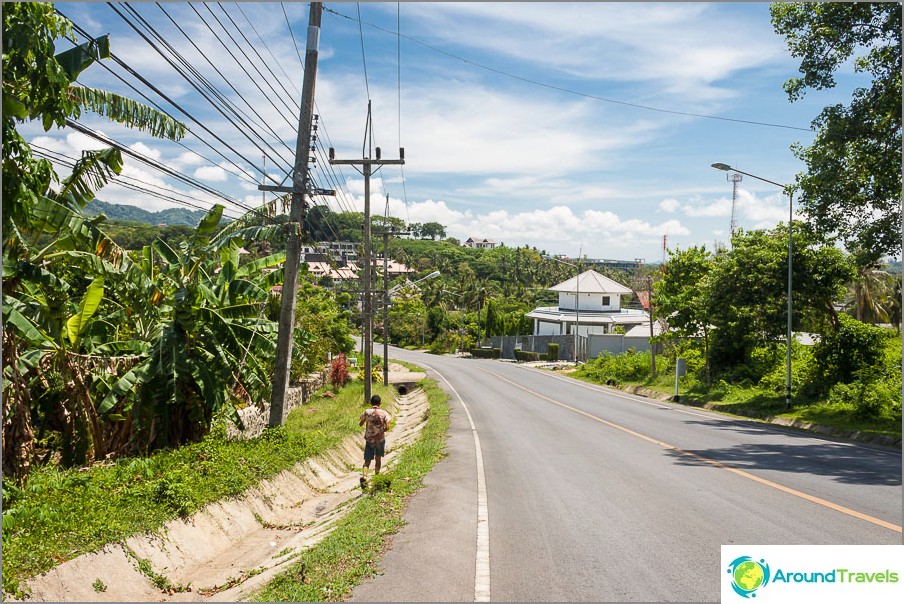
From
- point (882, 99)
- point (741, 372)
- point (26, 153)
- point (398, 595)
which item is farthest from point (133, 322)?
point (741, 372)

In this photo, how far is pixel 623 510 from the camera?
993 cm

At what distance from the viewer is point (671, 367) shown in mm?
41031

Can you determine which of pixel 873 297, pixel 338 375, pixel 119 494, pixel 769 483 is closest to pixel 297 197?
pixel 119 494

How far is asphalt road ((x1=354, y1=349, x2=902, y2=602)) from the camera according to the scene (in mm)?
6930

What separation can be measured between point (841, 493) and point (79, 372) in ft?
42.2

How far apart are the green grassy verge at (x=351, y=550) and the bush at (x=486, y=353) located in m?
69.3

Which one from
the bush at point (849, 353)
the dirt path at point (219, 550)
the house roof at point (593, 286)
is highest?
the house roof at point (593, 286)

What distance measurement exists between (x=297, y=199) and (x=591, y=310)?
63177 millimetres

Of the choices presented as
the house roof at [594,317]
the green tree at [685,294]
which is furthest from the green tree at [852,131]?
the house roof at [594,317]

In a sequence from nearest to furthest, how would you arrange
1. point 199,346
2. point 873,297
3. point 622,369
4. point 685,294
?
point 199,346 → point 685,294 → point 622,369 → point 873,297

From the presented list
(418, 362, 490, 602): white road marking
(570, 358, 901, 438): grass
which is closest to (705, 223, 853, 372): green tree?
(570, 358, 901, 438): grass

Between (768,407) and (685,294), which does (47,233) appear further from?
(685,294)

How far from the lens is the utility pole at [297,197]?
15234 mm

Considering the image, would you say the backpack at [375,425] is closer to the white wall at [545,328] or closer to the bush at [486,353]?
the white wall at [545,328]
